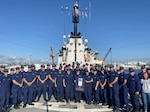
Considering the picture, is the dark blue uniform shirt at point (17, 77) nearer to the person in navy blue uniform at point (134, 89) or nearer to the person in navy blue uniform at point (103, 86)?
the person in navy blue uniform at point (103, 86)

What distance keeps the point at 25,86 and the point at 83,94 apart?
257 cm

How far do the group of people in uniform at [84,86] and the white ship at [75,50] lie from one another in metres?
8.22

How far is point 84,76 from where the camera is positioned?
9.74m

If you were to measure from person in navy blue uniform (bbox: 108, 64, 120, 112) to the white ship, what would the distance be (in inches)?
373

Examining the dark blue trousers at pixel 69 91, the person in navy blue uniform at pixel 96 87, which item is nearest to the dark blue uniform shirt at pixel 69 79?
the dark blue trousers at pixel 69 91

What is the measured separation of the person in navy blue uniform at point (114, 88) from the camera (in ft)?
27.8

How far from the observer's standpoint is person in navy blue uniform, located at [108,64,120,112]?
8.47 m

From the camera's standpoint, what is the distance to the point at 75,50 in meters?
18.1

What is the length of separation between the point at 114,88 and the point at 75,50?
9757 mm

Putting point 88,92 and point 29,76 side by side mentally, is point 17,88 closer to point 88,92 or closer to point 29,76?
point 29,76

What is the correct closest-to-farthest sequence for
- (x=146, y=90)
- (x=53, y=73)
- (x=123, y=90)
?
(x=146, y=90), (x=123, y=90), (x=53, y=73)

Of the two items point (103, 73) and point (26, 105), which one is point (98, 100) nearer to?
point (103, 73)

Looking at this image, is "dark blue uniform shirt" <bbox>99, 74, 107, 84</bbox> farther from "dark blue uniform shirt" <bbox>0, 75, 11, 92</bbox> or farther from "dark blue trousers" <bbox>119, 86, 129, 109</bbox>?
"dark blue uniform shirt" <bbox>0, 75, 11, 92</bbox>

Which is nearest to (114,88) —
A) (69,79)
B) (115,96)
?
(115,96)
